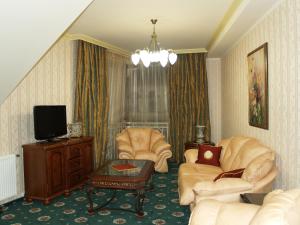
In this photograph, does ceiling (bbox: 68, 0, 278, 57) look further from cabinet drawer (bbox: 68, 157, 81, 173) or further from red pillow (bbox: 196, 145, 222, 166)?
cabinet drawer (bbox: 68, 157, 81, 173)

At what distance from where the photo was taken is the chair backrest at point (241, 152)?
147 inches

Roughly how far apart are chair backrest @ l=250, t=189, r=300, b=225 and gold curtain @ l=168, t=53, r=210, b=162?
18.6 feet

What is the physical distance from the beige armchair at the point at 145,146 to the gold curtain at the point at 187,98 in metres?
0.96

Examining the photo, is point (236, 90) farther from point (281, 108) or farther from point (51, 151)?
point (51, 151)

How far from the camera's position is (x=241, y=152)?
4223mm

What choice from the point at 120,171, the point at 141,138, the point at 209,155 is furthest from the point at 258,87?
the point at 141,138

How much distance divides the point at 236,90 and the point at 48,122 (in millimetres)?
3434

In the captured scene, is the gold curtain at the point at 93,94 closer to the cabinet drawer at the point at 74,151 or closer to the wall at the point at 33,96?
the wall at the point at 33,96

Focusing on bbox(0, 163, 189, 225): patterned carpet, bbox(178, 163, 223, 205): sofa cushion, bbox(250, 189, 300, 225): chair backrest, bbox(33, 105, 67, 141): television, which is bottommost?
bbox(0, 163, 189, 225): patterned carpet

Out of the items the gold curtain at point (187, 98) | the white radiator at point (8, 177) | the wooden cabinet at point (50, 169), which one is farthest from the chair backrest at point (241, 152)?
the white radiator at point (8, 177)

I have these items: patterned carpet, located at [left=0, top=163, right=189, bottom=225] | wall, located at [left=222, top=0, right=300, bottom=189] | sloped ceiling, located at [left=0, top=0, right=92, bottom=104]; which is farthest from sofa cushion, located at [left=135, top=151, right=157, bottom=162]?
sloped ceiling, located at [left=0, top=0, right=92, bottom=104]

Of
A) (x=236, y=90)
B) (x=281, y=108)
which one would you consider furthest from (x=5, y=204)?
(x=236, y=90)

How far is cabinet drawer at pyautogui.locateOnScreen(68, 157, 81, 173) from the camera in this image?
4964mm

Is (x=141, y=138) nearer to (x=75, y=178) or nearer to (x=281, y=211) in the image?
(x=75, y=178)
